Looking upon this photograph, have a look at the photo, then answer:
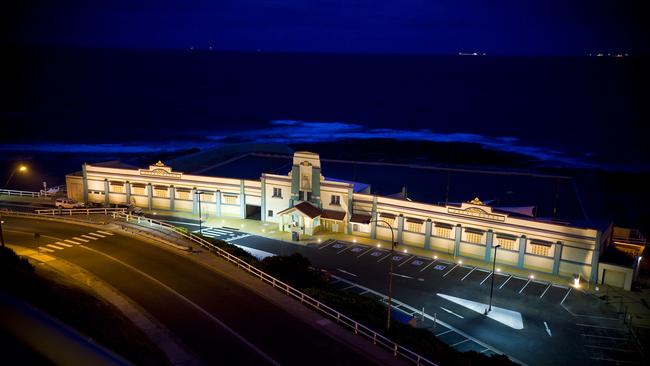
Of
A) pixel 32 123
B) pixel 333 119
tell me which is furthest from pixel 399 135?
pixel 32 123

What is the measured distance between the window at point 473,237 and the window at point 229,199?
27.0 meters

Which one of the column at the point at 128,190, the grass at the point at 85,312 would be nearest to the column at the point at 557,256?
the grass at the point at 85,312

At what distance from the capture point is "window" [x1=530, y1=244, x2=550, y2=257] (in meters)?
48.5

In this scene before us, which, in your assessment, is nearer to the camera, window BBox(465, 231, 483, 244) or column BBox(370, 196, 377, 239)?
window BBox(465, 231, 483, 244)

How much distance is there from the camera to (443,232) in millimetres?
52875

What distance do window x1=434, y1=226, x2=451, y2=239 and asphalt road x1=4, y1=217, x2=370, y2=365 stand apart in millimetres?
24122

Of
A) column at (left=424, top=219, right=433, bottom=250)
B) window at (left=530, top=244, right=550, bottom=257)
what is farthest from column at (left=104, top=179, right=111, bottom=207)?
window at (left=530, top=244, right=550, bottom=257)

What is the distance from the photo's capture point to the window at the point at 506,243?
49.8 meters

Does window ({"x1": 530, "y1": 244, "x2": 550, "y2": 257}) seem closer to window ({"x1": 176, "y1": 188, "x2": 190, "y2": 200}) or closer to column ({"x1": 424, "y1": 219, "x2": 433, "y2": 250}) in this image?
column ({"x1": 424, "y1": 219, "x2": 433, "y2": 250})

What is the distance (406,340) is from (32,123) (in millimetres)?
153480

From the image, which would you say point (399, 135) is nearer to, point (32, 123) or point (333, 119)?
point (333, 119)

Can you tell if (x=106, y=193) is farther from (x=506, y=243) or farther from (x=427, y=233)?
(x=506, y=243)

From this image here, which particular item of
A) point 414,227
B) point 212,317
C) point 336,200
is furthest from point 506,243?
point 212,317

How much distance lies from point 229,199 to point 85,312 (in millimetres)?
34398
